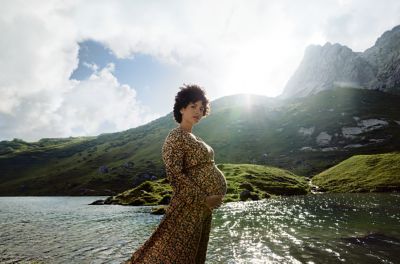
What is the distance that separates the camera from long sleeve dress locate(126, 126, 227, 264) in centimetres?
714

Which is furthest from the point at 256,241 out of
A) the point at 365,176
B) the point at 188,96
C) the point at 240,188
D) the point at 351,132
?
the point at 351,132

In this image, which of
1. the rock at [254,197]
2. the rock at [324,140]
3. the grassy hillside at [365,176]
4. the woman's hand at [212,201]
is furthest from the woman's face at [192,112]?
the rock at [324,140]

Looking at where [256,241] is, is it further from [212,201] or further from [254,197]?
[254,197]

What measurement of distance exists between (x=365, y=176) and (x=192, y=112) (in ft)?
348

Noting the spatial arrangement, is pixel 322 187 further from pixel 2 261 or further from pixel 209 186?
pixel 209 186

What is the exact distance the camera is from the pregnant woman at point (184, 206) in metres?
7.14

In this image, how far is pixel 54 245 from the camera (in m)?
31.9

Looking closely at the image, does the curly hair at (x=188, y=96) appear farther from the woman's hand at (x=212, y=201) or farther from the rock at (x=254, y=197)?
the rock at (x=254, y=197)

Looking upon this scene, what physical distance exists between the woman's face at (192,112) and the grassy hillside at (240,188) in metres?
71.7

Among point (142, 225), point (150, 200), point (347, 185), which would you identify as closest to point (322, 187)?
point (347, 185)

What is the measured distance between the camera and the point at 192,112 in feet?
25.9

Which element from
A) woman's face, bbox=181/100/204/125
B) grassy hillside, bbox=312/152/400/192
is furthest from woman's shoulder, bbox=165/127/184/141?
grassy hillside, bbox=312/152/400/192

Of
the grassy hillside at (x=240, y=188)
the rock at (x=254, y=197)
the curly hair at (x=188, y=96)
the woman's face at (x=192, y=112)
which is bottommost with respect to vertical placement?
the rock at (x=254, y=197)

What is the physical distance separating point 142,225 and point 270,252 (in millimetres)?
22819
